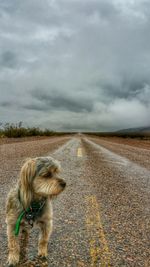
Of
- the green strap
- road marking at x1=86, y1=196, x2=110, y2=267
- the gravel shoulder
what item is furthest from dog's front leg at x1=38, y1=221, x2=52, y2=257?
the gravel shoulder

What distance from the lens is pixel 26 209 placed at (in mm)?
4105

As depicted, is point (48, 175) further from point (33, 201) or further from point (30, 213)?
point (30, 213)

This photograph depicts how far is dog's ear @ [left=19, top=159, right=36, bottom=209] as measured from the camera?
3.96m

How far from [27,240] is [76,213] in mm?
1710

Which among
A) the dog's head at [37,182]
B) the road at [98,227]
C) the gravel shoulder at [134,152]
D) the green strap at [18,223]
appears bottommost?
the gravel shoulder at [134,152]

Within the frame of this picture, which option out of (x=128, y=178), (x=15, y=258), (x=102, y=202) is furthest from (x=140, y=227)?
(x=128, y=178)

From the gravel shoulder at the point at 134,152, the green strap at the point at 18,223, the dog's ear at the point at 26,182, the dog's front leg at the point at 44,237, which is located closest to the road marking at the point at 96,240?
the dog's front leg at the point at 44,237

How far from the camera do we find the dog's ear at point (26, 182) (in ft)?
13.0

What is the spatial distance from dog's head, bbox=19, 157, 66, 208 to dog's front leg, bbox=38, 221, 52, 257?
53 centimetres

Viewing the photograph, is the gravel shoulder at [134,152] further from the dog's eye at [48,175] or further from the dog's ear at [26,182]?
the dog's ear at [26,182]

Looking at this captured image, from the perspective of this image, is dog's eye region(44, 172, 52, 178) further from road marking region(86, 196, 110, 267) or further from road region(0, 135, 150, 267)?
road marking region(86, 196, 110, 267)

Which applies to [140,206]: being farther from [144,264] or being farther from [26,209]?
[26,209]

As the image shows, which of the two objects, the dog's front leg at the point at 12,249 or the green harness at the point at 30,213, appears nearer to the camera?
the dog's front leg at the point at 12,249

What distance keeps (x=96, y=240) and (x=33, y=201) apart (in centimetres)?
137
